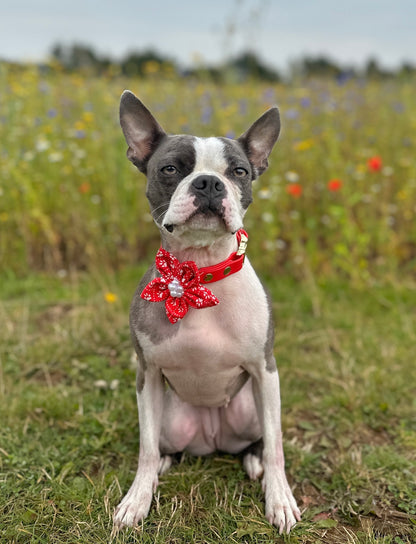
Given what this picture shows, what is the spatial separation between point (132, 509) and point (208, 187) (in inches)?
55.7

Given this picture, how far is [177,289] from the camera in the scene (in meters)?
2.13

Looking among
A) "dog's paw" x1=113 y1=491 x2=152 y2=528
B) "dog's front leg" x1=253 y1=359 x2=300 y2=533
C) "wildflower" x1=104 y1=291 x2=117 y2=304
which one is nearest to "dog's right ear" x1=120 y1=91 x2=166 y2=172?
"dog's front leg" x1=253 y1=359 x2=300 y2=533

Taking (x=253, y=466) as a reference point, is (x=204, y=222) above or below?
above

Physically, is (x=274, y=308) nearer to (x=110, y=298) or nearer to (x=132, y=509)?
(x=110, y=298)

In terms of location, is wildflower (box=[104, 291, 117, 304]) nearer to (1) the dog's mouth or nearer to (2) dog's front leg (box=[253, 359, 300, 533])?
(2) dog's front leg (box=[253, 359, 300, 533])

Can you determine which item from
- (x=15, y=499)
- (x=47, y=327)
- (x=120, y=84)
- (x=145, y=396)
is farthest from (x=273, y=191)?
(x=120, y=84)

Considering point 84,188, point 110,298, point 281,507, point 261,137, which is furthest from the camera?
point 84,188

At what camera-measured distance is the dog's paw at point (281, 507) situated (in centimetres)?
228

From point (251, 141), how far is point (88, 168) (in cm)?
297

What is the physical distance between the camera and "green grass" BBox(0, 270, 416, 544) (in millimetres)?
2289

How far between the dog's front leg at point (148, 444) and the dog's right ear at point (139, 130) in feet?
3.09

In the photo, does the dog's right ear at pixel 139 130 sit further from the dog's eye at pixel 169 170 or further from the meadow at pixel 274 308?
the meadow at pixel 274 308

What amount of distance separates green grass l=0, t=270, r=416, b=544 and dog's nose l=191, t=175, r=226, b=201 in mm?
1372

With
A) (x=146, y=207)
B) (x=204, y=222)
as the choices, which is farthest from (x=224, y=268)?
(x=146, y=207)
